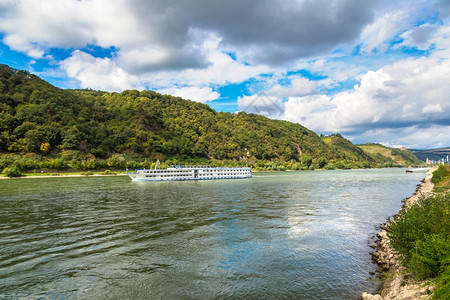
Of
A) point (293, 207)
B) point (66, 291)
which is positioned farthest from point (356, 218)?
point (66, 291)

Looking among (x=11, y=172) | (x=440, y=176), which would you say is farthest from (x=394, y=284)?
(x=11, y=172)

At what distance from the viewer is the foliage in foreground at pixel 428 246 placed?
8.35 m

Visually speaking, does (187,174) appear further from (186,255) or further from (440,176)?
(186,255)

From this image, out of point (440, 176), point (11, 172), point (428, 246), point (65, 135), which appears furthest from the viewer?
point (65, 135)

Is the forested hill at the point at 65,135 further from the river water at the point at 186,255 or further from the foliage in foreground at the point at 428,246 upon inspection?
the foliage in foreground at the point at 428,246

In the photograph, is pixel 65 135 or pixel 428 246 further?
pixel 65 135

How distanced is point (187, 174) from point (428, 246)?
299 ft

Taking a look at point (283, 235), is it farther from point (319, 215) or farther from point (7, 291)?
point (7, 291)

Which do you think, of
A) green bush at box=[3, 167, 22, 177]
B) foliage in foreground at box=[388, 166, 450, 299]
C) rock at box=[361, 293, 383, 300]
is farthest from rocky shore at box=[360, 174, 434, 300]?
green bush at box=[3, 167, 22, 177]

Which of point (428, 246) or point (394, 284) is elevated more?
point (428, 246)

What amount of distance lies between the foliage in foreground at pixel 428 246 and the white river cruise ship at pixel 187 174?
275 ft

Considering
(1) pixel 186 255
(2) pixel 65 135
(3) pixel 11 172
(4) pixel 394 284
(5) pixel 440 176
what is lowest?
(1) pixel 186 255

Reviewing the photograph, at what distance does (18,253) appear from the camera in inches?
639

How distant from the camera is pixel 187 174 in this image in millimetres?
97562
